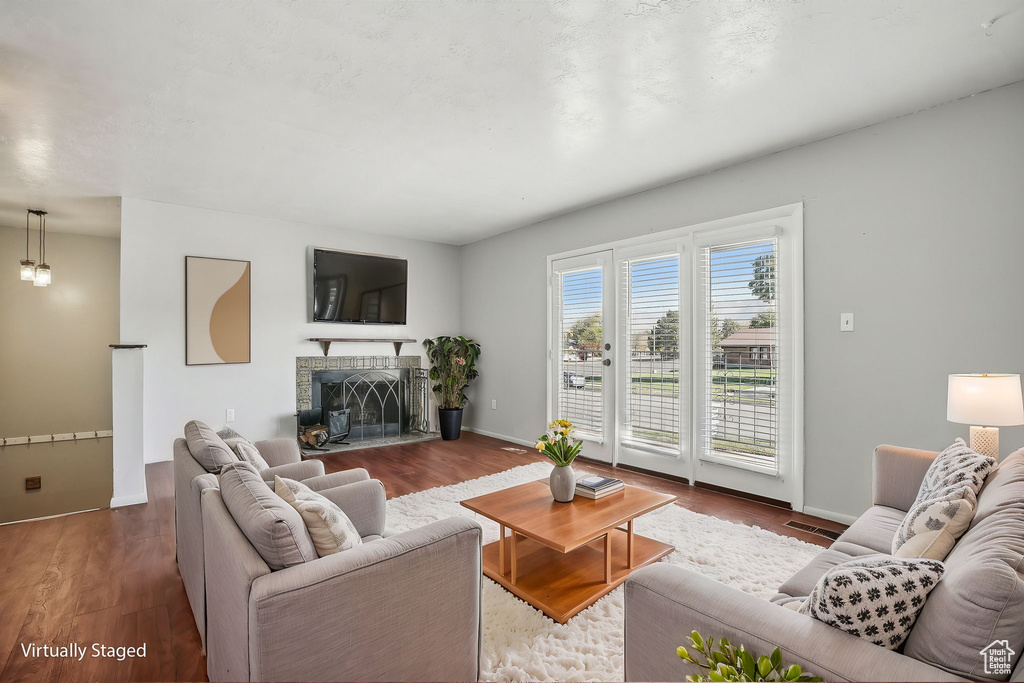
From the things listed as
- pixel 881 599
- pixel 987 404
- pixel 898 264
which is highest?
pixel 898 264

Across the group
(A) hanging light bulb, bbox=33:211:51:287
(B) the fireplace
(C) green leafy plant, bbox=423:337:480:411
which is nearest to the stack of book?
(C) green leafy plant, bbox=423:337:480:411

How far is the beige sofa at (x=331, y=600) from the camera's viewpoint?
45.4 inches

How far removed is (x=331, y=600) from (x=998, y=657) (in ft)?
4.64

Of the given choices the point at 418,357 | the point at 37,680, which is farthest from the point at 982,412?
the point at 418,357

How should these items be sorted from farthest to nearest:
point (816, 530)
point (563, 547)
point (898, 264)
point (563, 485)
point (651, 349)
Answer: point (651, 349)
point (816, 530)
point (898, 264)
point (563, 485)
point (563, 547)

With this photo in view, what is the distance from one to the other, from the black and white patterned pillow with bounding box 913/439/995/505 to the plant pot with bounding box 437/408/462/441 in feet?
14.9

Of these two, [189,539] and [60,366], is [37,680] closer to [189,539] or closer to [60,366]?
[189,539]

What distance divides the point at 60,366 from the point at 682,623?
7422 mm

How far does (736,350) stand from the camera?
11.7 ft

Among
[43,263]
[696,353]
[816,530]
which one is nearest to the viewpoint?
[816,530]

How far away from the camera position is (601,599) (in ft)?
6.91

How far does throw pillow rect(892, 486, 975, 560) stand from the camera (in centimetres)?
127

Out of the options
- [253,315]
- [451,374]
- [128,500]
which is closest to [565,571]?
[128,500]

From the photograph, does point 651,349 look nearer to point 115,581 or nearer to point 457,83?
point 457,83
